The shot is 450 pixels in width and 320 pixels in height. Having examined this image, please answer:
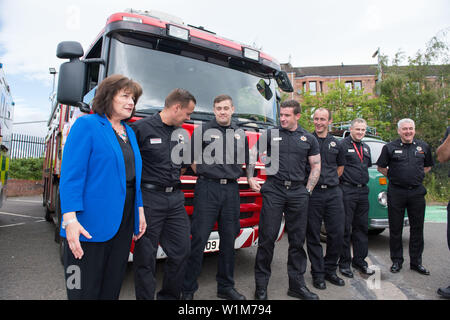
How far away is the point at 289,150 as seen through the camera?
3473 mm

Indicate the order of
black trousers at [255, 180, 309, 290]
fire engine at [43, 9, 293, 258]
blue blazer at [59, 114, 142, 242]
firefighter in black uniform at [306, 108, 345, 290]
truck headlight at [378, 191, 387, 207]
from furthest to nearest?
truck headlight at [378, 191, 387, 207] < firefighter in black uniform at [306, 108, 345, 290] < black trousers at [255, 180, 309, 290] < fire engine at [43, 9, 293, 258] < blue blazer at [59, 114, 142, 242]

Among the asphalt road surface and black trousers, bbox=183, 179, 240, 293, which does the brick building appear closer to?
the asphalt road surface

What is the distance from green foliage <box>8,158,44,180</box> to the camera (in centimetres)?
1448

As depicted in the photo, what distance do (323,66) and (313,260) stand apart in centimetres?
4737

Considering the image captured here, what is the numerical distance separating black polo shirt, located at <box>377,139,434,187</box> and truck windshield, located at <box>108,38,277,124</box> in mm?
1783

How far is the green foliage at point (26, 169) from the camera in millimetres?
14477

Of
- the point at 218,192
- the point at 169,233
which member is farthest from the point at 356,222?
the point at 169,233

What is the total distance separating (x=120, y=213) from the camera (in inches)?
74.7

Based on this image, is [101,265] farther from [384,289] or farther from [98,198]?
[384,289]

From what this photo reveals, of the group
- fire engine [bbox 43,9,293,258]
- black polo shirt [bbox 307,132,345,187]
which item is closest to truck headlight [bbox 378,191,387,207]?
black polo shirt [bbox 307,132,345,187]

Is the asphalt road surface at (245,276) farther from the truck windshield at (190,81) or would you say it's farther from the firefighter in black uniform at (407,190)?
the truck windshield at (190,81)

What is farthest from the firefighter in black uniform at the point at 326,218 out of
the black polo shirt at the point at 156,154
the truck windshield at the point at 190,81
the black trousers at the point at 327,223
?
the black polo shirt at the point at 156,154

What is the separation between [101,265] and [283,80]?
11.7 feet

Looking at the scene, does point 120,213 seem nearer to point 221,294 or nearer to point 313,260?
point 221,294
